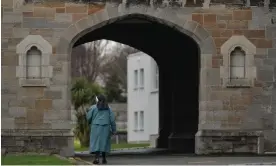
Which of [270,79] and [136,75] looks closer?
[270,79]

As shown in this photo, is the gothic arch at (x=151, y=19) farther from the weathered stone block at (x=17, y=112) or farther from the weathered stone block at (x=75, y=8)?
the weathered stone block at (x=17, y=112)

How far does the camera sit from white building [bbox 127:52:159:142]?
5906cm

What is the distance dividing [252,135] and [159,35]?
707 centimetres

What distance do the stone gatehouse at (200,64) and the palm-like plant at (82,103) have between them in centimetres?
1249

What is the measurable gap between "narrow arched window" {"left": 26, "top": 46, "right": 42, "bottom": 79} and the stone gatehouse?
26mm

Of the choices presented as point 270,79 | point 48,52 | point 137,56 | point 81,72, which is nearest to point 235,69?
point 270,79

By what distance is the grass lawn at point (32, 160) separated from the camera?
21375 millimetres

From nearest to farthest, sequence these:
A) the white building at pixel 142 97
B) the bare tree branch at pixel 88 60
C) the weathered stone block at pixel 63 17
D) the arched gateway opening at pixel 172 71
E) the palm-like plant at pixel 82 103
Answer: the weathered stone block at pixel 63 17 < the arched gateway opening at pixel 172 71 < the palm-like plant at pixel 82 103 < the white building at pixel 142 97 < the bare tree branch at pixel 88 60

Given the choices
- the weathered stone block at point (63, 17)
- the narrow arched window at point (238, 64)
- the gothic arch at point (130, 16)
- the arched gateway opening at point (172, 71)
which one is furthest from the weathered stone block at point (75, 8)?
the narrow arched window at point (238, 64)

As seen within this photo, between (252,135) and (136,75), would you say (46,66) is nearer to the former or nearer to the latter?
(252,135)

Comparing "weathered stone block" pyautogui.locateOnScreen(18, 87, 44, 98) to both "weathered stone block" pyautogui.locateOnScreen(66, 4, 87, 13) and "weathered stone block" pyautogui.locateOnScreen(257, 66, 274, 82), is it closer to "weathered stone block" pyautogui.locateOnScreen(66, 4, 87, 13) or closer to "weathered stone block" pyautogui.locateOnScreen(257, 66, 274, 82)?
"weathered stone block" pyautogui.locateOnScreen(66, 4, 87, 13)

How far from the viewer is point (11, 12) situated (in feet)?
86.3

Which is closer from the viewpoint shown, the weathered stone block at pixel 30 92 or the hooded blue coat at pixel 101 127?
the hooded blue coat at pixel 101 127

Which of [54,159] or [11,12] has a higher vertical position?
[11,12]
